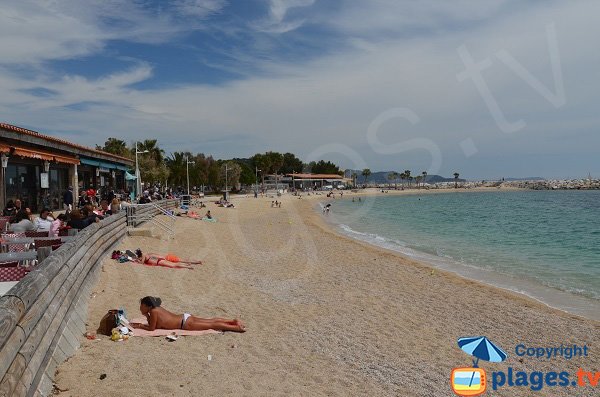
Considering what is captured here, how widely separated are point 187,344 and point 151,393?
5.72 ft

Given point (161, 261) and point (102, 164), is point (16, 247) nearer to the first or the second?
point (161, 261)

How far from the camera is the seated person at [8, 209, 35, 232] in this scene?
9586 mm

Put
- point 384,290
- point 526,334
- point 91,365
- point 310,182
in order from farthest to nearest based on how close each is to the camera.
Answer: point 310,182
point 384,290
point 526,334
point 91,365

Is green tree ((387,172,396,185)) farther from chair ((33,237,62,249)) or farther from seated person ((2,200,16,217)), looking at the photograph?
chair ((33,237,62,249))

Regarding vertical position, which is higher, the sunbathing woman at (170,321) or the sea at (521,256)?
the sunbathing woman at (170,321)

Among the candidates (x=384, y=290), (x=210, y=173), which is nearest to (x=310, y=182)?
(x=210, y=173)

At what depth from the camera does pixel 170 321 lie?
6.91 metres

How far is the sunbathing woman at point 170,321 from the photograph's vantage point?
6.77 metres

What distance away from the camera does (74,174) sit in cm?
1997

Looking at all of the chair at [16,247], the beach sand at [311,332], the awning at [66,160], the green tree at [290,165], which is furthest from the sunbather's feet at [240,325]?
the green tree at [290,165]

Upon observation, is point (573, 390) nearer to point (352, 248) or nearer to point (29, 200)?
point (352, 248)

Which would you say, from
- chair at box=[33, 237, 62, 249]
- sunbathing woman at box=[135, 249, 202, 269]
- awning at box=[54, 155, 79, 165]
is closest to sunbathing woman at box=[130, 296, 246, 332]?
chair at box=[33, 237, 62, 249]

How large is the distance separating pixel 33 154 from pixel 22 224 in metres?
6.04

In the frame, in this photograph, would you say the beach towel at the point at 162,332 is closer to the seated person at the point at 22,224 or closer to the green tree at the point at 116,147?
the seated person at the point at 22,224
